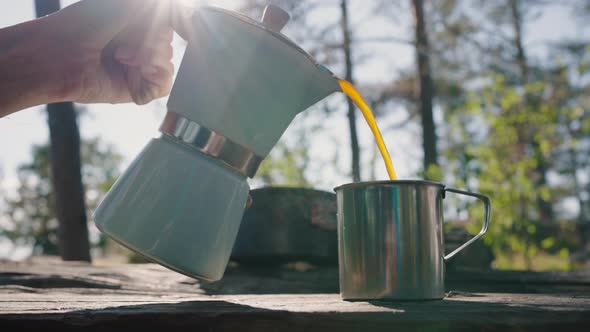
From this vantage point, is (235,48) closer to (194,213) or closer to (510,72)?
Answer: (194,213)

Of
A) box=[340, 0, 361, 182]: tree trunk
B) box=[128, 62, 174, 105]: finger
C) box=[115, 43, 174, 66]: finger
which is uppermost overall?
box=[340, 0, 361, 182]: tree trunk

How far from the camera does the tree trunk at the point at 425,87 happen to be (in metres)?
6.50

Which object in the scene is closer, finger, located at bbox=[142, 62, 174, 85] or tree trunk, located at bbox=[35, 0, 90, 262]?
finger, located at bbox=[142, 62, 174, 85]

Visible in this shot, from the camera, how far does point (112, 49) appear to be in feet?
3.54

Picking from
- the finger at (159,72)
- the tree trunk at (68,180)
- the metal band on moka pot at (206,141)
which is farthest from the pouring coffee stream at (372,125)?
the tree trunk at (68,180)

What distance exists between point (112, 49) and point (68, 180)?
190 centimetres

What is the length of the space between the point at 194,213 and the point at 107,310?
21 cm

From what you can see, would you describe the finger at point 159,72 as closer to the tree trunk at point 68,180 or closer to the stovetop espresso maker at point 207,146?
the stovetop espresso maker at point 207,146

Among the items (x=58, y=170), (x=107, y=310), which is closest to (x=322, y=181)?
(x=58, y=170)

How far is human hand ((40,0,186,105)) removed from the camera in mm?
933

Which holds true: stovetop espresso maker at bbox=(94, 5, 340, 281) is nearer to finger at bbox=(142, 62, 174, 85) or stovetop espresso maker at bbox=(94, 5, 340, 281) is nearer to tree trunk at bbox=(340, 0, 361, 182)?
finger at bbox=(142, 62, 174, 85)

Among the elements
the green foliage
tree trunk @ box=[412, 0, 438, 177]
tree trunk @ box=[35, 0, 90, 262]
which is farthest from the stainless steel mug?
the green foliage

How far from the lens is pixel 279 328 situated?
658 mm

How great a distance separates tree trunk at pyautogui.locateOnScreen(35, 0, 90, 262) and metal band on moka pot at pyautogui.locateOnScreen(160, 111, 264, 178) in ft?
6.85
